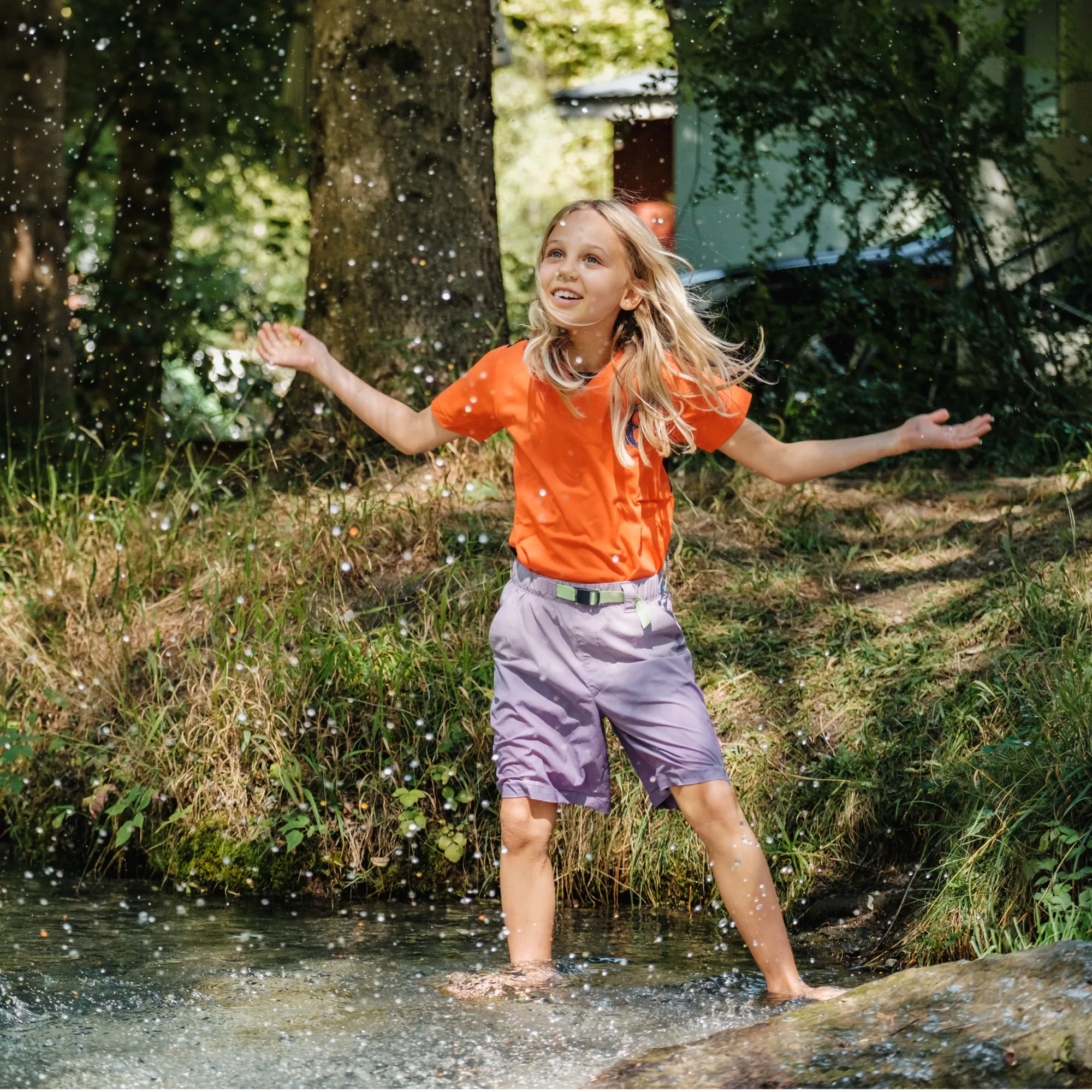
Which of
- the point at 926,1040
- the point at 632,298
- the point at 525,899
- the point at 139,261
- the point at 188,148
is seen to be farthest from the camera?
the point at 188,148

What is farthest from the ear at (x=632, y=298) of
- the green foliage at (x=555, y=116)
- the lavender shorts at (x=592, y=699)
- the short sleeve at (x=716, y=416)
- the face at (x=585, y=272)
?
the green foliage at (x=555, y=116)

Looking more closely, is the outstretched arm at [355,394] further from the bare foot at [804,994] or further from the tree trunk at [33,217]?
the tree trunk at [33,217]

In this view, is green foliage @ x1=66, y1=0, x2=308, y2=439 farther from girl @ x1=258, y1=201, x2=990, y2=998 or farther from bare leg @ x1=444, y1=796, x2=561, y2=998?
bare leg @ x1=444, y1=796, x2=561, y2=998

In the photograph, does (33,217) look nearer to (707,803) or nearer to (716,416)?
(716,416)

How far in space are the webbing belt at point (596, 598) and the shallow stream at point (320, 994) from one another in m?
0.93

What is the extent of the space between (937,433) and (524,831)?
1357 mm

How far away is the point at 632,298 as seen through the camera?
12.0ft

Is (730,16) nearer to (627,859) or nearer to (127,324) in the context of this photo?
(127,324)

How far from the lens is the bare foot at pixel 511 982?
3.54m

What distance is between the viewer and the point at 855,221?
764cm

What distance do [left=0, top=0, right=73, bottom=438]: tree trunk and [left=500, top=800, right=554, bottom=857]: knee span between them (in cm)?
507

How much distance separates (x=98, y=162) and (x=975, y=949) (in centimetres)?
1146

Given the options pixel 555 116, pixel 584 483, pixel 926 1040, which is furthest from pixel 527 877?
pixel 555 116

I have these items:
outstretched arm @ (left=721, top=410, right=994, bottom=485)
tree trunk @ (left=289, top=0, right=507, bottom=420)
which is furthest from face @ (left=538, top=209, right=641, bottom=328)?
tree trunk @ (left=289, top=0, right=507, bottom=420)
